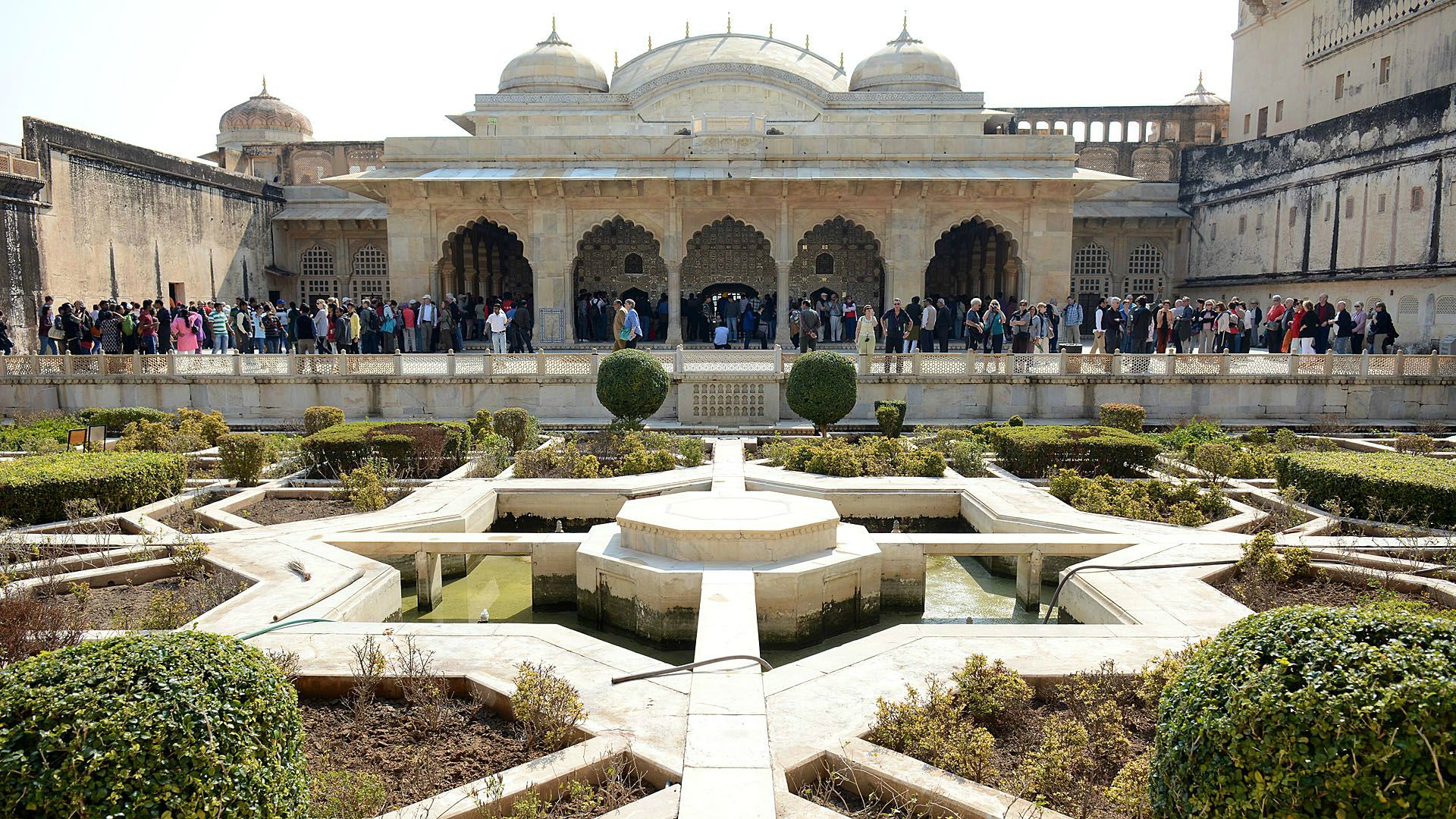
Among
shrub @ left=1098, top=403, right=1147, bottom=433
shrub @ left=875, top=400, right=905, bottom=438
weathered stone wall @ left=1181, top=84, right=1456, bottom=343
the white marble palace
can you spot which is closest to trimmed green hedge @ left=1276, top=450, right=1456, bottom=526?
shrub @ left=1098, top=403, right=1147, bottom=433

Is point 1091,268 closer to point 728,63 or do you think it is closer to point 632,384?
point 728,63

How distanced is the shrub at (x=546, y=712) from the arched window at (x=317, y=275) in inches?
1084

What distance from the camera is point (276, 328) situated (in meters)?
19.0

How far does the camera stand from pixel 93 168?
68.6 feet

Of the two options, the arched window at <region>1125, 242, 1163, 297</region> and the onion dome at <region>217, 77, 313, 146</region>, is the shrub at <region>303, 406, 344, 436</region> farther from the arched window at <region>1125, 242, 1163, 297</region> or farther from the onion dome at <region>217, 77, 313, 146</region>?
the onion dome at <region>217, 77, 313, 146</region>

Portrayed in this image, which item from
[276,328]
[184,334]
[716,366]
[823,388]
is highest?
[276,328]

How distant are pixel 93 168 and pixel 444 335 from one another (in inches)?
347

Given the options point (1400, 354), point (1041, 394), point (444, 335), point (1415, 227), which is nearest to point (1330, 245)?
point (1415, 227)

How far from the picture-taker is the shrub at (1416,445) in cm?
1155

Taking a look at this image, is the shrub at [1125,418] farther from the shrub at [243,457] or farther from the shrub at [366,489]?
the shrub at [243,457]

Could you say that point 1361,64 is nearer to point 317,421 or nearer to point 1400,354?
point 1400,354

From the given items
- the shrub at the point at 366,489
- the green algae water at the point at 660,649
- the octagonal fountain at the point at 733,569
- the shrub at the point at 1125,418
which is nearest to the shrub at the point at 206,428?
the shrub at the point at 366,489

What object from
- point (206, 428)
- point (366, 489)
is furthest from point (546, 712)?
point (206, 428)

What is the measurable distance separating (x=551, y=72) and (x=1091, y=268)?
1741cm
